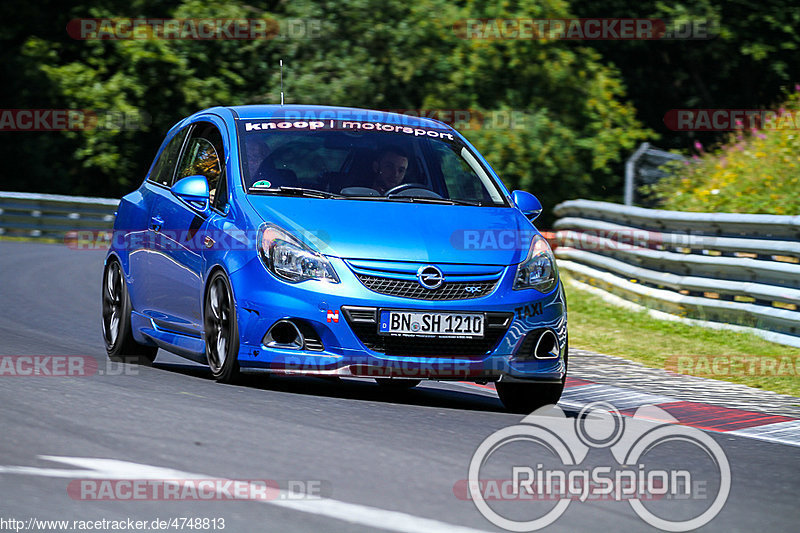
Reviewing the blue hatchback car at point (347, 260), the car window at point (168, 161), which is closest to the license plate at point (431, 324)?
the blue hatchback car at point (347, 260)

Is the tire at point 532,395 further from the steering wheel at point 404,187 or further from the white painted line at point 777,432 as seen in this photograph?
the steering wheel at point 404,187

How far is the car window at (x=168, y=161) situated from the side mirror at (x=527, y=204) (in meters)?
2.43

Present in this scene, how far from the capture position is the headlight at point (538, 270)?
26.6 ft

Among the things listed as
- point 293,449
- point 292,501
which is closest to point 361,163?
point 293,449

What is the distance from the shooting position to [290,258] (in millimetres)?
7859

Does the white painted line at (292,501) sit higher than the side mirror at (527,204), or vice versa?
the side mirror at (527,204)

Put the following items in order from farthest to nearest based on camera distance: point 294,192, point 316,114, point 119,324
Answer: point 119,324 < point 316,114 < point 294,192

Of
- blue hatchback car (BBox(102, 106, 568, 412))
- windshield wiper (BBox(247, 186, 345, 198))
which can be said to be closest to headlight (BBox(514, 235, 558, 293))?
blue hatchback car (BBox(102, 106, 568, 412))

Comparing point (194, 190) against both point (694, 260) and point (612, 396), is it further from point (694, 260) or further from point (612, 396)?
point (694, 260)

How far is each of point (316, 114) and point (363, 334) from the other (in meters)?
2.15

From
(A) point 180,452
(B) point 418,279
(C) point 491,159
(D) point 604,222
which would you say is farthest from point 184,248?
(C) point 491,159

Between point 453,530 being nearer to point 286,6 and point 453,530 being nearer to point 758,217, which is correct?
point 758,217

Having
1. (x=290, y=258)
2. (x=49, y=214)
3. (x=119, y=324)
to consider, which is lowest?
(x=49, y=214)

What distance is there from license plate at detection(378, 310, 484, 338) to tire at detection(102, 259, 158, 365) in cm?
269
